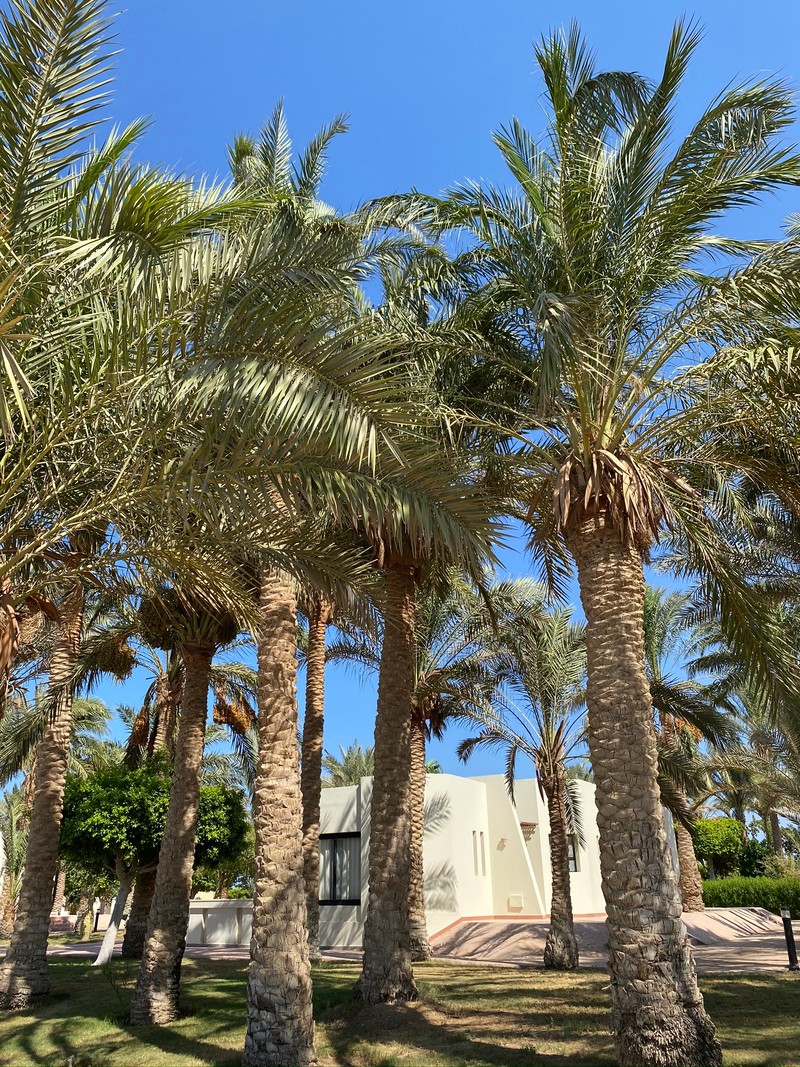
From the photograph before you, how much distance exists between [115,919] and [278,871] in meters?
10.9

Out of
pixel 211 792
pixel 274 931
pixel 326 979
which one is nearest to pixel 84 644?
pixel 211 792

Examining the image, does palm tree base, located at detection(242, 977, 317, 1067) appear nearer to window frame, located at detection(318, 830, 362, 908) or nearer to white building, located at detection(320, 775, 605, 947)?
white building, located at detection(320, 775, 605, 947)

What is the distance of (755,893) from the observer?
31766mm

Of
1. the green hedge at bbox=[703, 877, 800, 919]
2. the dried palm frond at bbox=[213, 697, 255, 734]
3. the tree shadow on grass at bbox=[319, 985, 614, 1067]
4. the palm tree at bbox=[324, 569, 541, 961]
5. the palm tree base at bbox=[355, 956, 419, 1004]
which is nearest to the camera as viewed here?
the tree shadow on grass at bbox=[319, 985, 614, 1067]

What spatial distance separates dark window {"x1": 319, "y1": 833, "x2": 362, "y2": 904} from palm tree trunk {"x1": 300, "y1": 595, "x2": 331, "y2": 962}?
699 cm

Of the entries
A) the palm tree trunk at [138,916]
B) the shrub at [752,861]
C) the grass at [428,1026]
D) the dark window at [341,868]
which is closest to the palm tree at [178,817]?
the grass at [428,1026]

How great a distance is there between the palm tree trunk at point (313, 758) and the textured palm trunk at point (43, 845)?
183 inches

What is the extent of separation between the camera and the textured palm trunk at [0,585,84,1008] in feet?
42.0

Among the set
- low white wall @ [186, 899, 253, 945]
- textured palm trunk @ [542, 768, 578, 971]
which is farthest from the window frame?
textured palm trunk @ [542, 768, 578, 971]

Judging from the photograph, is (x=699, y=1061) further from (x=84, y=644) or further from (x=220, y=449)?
(x=84, y=644)

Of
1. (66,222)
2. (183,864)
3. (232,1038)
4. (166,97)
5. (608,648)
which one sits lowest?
(232,1038)

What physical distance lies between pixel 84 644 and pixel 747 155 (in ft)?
46.0

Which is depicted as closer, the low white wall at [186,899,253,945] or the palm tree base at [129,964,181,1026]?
the palm tree base at [129,964,181,1026]

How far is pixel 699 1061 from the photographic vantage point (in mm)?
7090
